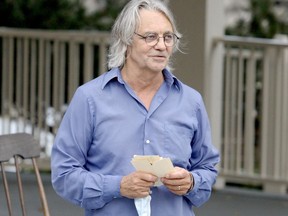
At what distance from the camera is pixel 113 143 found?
12.9 feet

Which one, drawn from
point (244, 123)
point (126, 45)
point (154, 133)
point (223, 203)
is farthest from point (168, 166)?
point (244, 123)

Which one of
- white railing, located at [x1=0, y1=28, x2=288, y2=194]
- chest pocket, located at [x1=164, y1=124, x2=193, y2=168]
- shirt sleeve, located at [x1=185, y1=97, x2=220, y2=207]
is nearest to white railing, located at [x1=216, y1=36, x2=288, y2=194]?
white railing, located at [x1=0, y1=28, x2=288, y2=194]

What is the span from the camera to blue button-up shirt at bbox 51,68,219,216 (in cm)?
393

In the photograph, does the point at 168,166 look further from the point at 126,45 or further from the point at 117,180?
the point at 126,45

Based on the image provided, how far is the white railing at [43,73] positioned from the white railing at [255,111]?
1284 millimetres

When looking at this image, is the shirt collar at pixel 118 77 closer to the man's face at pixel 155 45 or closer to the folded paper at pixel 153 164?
the man's face at pixel 155 45

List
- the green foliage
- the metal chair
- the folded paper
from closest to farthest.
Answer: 1. the folded paper
2. the metal chair
3. the green foliage

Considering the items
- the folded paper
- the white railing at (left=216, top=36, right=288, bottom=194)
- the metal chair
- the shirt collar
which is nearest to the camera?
the folded paper

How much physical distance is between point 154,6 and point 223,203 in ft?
17.9

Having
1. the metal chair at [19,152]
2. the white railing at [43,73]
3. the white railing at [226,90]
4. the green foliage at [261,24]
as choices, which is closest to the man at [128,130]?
the metal chair at [19,152]

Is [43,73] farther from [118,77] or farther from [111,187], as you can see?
[111,187]

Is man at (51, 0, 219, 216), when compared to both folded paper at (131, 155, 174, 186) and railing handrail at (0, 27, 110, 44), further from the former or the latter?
railing handrail at (0, 27, 110, 44)

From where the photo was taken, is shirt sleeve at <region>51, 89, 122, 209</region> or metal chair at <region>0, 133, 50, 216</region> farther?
metal chair at <region>0, 133, 50, 216</region>

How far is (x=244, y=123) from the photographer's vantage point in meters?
9.86
